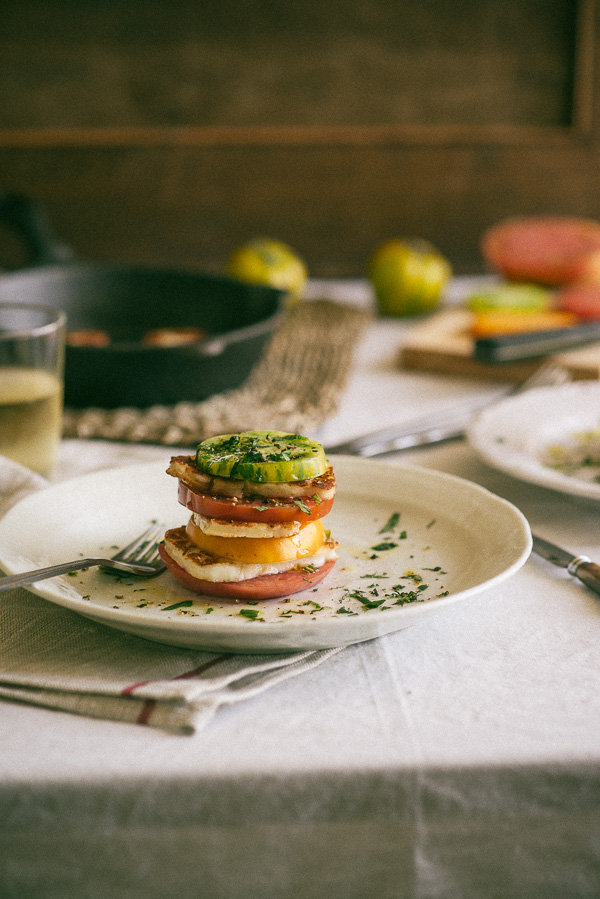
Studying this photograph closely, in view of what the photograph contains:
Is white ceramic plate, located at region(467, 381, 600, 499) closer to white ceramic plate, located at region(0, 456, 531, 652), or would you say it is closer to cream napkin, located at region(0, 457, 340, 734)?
white ceramic plate, located at region(0, 456, 531, 652)

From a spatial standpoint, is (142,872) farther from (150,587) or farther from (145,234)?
(145,234)

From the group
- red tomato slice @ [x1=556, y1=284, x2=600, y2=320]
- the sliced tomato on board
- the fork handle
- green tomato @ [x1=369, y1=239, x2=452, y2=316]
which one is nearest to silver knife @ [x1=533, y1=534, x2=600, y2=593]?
the fork handle

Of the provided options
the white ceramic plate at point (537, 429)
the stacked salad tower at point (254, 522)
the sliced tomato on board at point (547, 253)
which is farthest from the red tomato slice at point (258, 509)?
the sliced tomato on board at point (547, 253)

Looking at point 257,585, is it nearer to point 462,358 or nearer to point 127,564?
point 127,564

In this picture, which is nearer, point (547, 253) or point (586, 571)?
point (586, 571)

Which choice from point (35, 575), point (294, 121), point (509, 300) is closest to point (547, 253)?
point (509, 300)
